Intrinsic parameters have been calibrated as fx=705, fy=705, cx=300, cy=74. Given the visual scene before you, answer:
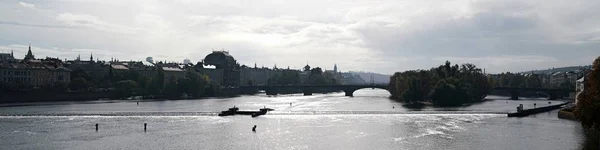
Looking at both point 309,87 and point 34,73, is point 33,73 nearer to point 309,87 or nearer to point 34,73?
point 34,73

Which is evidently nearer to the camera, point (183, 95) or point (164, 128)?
point (164, 128)

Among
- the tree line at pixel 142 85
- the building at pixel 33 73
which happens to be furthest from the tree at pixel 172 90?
the building at pixel 33 73

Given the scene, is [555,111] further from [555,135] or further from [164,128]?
[164,128]

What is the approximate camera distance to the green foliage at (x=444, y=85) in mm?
121875

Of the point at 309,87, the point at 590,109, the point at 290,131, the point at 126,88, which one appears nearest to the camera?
the point at 590,109

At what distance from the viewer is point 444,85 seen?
122 meters

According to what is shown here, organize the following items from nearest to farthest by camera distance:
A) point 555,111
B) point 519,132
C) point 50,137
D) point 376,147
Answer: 1. point 376,147
2. point 50,137
3. point 519,132
4. point 555,111

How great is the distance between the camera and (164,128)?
230ft

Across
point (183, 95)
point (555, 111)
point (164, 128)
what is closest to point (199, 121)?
point (164, 128)

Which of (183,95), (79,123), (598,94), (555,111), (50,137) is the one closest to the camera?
(598,94)

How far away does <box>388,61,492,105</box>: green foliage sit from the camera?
122m

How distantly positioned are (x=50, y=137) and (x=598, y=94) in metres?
44.3

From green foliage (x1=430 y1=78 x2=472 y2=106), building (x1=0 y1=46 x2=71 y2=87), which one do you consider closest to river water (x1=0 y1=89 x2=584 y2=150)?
green foliage (x1=430 y1=78 x2=472 y2=106)

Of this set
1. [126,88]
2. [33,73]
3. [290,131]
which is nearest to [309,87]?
[126,88]
